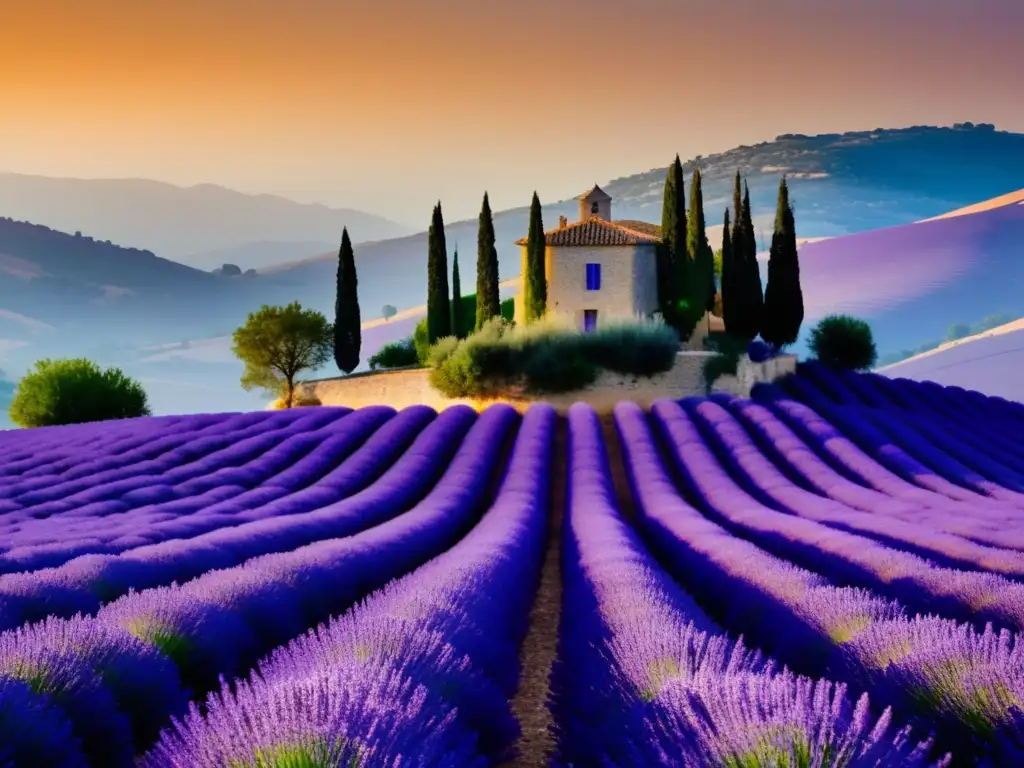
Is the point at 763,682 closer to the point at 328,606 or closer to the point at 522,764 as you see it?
the point at 522,764

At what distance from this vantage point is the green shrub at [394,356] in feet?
134

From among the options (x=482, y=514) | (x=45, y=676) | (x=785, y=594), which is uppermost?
(x=45, y=676)

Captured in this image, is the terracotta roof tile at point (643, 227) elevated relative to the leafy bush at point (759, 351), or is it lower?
elevated

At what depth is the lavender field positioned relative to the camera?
9.84ft

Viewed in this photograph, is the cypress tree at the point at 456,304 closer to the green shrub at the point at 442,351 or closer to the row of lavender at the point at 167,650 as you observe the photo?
the green shrub at the point at 442,351

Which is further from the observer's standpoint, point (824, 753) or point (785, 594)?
point (785, 594)

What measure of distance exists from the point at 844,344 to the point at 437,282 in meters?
16.1

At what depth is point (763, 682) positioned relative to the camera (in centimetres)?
319

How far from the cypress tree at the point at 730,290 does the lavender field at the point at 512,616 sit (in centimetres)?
1476

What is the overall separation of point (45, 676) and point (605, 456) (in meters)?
17.6

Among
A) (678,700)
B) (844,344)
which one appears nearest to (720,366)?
(844,344)

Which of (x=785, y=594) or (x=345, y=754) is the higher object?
(x=345, y=754)

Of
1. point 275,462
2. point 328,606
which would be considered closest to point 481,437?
point 275,462

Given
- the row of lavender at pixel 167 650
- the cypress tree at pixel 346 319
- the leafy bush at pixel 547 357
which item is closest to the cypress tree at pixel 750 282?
the leafy bush at pixel 547 357
